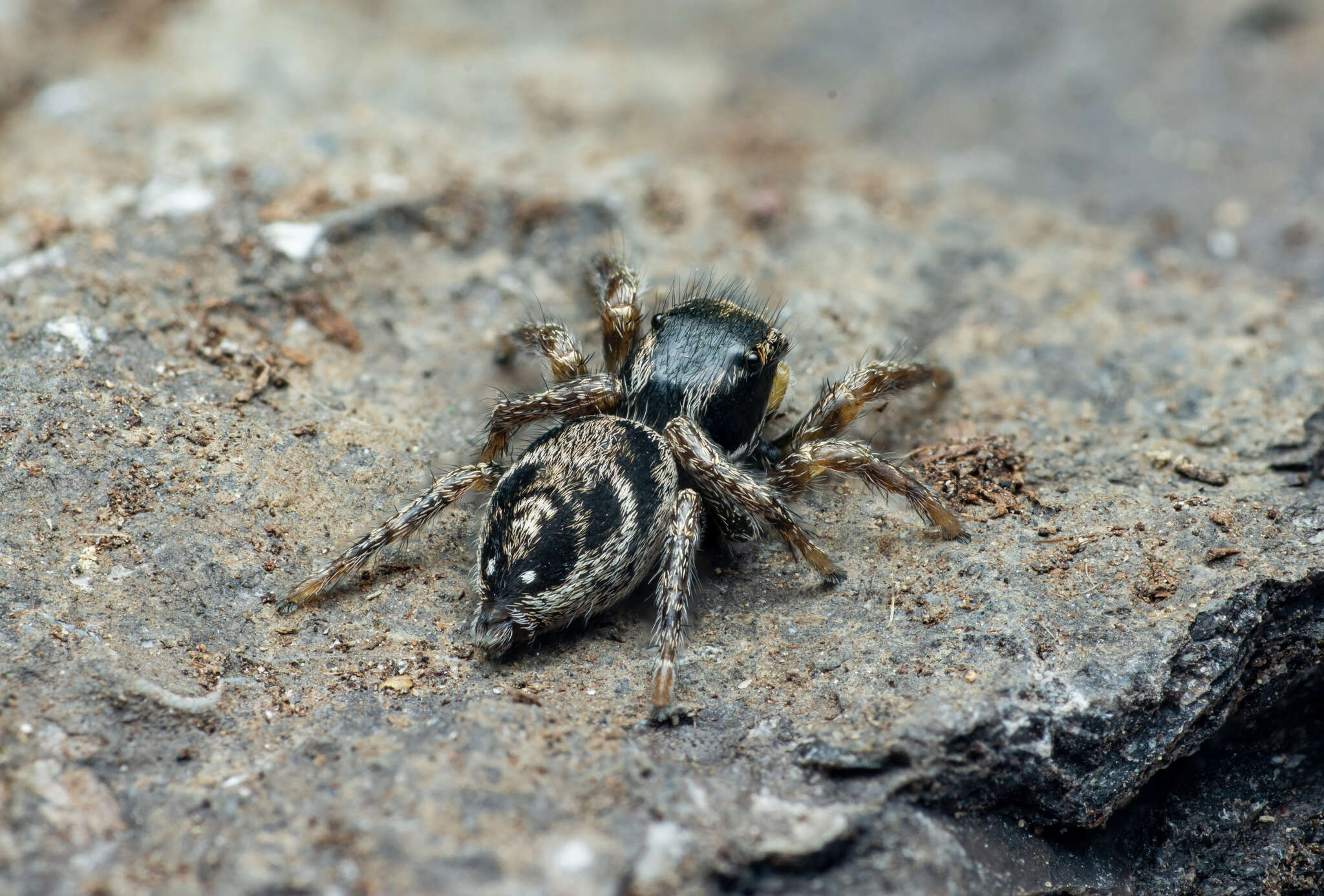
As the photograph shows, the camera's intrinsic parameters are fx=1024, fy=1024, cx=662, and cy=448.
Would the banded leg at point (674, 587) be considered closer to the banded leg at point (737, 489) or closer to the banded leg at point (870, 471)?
the banded leg at point (737, 489)

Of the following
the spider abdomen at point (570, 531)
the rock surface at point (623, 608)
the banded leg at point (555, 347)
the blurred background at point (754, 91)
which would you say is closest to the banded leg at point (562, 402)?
the banded leg at point (555, 347)

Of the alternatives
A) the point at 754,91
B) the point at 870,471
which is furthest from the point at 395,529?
the point at 754,91

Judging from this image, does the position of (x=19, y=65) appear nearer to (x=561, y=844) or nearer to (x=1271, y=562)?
(x=561, y=844)

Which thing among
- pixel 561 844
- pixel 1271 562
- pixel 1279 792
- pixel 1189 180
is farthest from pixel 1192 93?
pixel 561 844

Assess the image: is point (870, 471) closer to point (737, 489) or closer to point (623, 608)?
point (737, 489)

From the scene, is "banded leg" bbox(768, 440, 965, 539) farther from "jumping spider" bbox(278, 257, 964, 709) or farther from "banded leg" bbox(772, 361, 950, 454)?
"banded leg" bbox(772, 361, 950, 454)

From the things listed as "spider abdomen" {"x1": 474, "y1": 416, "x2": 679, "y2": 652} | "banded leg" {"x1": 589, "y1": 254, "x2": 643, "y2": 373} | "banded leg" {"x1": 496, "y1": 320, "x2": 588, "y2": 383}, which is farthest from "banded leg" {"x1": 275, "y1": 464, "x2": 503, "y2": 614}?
"banded leg" {"x1": 589, "y1": 254, "x2": 643, "y2": 373}
